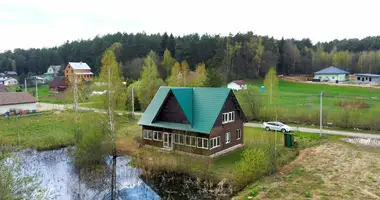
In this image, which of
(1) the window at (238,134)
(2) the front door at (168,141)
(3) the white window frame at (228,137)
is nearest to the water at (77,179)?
(2) the front door at (168,141)

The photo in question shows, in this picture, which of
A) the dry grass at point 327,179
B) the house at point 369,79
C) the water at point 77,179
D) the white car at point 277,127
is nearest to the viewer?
the dry grass at point 327,179

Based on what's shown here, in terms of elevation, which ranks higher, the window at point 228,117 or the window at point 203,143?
the window at point 228,117

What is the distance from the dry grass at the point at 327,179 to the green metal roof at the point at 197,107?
6788 mm

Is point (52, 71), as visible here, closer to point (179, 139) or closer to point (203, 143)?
point (179, 139)

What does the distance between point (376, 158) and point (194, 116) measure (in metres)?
13.6

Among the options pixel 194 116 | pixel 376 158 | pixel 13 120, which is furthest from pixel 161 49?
pixel 376 158

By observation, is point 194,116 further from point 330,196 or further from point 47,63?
point 47,63

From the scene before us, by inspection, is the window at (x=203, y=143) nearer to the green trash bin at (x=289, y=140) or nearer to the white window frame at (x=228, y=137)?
the white window frame at (x=228, y=137)

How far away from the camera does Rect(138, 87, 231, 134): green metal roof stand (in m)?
22.9

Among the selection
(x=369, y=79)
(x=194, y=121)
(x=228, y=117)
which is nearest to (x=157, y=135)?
(x=194, y=121)

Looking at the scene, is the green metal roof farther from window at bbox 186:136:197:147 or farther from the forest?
the forest

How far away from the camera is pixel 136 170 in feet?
69.3

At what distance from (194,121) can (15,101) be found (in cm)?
3239

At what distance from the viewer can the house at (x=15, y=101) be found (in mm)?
41969
